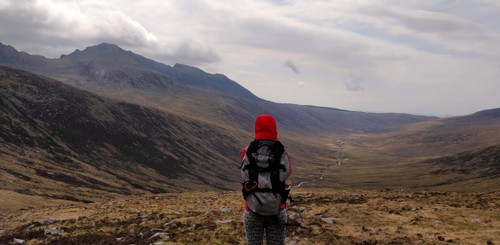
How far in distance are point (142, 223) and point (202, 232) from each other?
8260mm

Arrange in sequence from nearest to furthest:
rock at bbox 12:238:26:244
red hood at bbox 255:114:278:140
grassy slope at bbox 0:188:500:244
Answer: red hood at bbox 255:114:278:140 → grassy slope at bbox 0:188:500:244 → rock at bbox 12:238:26:244

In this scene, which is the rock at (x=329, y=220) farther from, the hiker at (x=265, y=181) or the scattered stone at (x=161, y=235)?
the hiker at (x=265, y=181)

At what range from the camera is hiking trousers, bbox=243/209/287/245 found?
1116cm

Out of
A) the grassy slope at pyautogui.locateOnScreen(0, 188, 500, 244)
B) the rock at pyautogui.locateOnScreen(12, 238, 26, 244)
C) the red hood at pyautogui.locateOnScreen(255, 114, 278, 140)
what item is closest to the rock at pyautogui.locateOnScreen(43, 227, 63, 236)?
the grassy slope at pyautogui.locateOnScreen(0, 188, 500, 244)

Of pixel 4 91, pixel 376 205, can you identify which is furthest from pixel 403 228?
pixel 4 91

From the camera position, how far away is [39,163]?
136625mm

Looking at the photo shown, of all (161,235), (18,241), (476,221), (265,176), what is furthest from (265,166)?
(18,241)

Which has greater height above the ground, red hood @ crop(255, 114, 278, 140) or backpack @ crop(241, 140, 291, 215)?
red hood @ crop(255, 114, 278, 140)

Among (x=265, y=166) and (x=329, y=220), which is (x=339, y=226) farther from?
(x=265, y=166)

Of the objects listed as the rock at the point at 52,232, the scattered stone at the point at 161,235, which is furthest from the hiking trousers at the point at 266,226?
the rock at the point at 52,232

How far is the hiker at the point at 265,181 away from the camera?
10.8 m

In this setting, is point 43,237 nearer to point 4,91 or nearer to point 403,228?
point 403,228

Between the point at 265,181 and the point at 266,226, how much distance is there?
1.50m

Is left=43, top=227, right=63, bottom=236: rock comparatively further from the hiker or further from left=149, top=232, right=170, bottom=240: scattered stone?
the hiker
